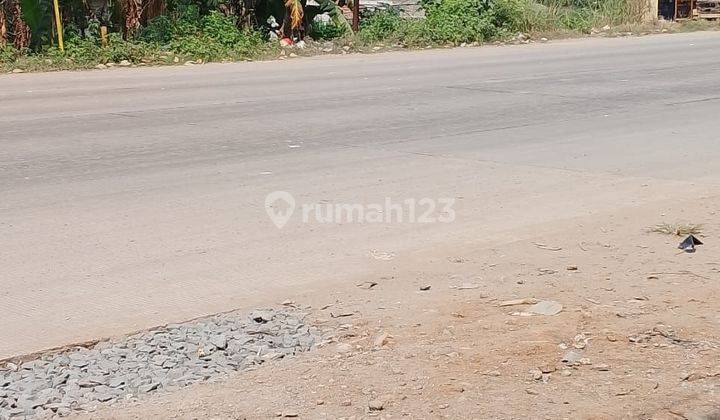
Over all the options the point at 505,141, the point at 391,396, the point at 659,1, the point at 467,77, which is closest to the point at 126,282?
the point at 391,396

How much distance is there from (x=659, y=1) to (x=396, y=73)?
64.7 ft

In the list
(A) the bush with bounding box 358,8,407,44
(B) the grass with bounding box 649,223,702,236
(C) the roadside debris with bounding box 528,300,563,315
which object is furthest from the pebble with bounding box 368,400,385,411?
(A) the bush with bounding box 358,8,407,44

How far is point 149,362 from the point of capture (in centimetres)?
469

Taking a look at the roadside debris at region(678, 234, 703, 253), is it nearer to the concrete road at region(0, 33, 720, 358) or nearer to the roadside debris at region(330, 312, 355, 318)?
the concrete road at region(0, 33, 720, 358)

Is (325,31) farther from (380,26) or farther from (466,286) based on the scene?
(466,286)

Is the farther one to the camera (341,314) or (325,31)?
(325,31)

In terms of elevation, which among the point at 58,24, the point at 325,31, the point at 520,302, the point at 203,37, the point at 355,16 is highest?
the point at 58,24

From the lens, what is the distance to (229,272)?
619cm

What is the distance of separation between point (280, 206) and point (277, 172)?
1241mm

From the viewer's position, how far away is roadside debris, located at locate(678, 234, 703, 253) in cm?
659

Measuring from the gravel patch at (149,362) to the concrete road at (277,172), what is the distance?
0.82 feet

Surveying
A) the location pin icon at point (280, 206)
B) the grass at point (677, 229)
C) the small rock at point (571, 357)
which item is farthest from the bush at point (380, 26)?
the small rock at point (571, 357)

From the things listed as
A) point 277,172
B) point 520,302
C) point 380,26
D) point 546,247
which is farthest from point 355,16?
point 520,302

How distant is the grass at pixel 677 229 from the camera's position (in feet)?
22.9
